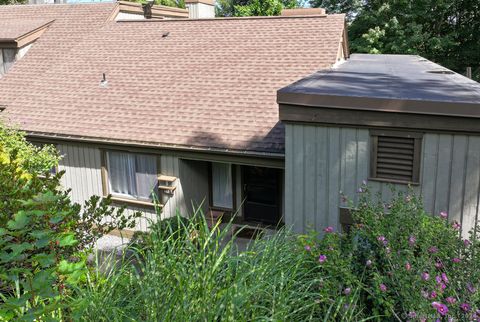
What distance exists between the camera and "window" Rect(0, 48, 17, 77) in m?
17.7

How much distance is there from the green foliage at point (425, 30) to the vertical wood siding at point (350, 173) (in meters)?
17.6

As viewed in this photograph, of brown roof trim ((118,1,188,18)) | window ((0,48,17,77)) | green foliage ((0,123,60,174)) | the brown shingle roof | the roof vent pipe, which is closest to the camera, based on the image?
green foliage ((0,123,60,174))

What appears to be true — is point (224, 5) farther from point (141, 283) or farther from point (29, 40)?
point (141, 283)

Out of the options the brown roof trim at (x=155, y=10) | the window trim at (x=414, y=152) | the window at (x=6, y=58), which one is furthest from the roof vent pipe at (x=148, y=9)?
the window trim at (x=414, y=152)

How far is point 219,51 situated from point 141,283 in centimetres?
1168

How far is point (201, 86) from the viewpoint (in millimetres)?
13422

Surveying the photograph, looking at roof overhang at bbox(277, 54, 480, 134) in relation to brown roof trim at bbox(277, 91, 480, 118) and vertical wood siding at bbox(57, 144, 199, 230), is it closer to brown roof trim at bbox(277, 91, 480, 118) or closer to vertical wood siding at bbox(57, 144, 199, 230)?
brown roof trim at bbox(277, 91, 480, 118)

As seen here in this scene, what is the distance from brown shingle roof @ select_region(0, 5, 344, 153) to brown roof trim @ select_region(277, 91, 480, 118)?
2649mm

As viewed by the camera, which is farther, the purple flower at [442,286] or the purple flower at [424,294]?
the purple flower at [442,286]

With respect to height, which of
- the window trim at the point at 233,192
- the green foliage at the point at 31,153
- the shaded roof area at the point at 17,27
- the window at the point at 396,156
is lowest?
the window trim at the point at 233,192

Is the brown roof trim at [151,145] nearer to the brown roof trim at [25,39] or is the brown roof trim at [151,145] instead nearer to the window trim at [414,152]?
the window trim at [414,152]

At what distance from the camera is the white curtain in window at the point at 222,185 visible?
12.6 metres

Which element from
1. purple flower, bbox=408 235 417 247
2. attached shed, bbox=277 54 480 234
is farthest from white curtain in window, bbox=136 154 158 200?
purple flower, bbox=408 235 417 247

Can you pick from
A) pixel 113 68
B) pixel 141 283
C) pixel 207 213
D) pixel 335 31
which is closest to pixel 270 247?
pixel 141 283
